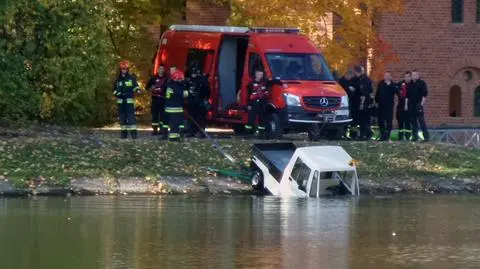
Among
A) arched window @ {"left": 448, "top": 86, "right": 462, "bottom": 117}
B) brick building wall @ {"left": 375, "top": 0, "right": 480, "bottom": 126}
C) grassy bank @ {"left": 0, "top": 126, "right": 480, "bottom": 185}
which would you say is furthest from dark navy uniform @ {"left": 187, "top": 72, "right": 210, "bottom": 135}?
arched window @ {"left": 448, "top": 86, "right": 462, "bottom": 117}

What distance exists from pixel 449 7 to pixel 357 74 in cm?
1030

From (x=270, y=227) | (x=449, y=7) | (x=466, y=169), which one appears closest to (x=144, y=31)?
(x=449, y=7)

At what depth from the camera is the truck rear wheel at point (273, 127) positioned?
29.5 meters

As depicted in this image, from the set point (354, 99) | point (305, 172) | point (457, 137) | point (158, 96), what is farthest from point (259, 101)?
point (457, 137)

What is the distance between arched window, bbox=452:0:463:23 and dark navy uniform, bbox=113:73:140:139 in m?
15.5

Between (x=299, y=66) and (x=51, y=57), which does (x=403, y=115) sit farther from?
(x=51, y=57)

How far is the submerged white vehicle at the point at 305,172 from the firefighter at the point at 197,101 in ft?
19.6

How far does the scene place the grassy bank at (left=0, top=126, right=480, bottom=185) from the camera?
80.0 feet

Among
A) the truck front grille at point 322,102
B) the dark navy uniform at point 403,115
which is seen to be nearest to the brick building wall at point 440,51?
the dark navy uniform at point 403,115

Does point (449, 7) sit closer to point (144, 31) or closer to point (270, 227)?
point (144, 31)

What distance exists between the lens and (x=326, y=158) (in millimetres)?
23797

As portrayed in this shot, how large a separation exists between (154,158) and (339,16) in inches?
433

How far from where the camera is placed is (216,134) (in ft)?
111

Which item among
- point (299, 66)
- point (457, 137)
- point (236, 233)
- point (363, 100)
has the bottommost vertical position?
point (236, 233)
